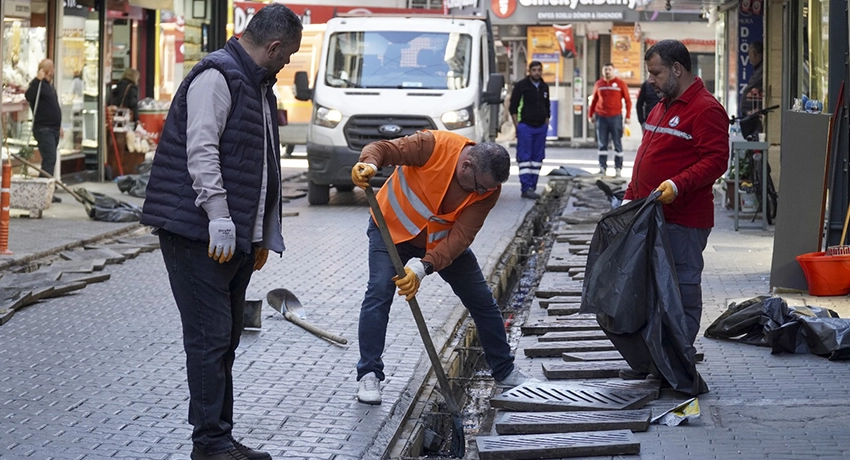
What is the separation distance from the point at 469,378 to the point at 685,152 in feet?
6.39

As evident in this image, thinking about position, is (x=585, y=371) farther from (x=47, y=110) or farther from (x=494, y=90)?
(x=47, y=110)

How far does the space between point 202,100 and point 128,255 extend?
7585 millimetres

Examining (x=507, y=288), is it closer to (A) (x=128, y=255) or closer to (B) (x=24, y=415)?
(A) (x=128, y=255)

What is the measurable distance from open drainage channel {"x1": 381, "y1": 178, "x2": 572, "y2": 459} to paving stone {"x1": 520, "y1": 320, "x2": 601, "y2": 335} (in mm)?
233

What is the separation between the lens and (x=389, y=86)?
57.4ft

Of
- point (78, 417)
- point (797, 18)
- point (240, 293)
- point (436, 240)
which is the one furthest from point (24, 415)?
point (797, 18)

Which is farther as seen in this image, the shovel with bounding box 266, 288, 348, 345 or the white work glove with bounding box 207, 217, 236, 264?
the shovel with bounding box 266, 288, 348, 345

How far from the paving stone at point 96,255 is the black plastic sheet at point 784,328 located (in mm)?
5881

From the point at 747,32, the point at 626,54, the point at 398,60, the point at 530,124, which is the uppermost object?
the point at 626,54

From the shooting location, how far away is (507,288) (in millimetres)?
11742

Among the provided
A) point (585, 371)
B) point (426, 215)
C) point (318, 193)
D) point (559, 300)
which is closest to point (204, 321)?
point (426, 215)

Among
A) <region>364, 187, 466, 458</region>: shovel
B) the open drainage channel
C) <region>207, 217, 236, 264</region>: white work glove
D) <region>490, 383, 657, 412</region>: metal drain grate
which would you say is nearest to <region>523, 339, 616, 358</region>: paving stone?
the open drainage channel

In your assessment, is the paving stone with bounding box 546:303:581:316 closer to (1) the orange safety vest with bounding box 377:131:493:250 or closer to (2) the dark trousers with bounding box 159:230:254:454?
(1) the orange safety vest with bounding box 377:131:493:250

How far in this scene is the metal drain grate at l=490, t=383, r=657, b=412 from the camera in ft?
A: 20.3
